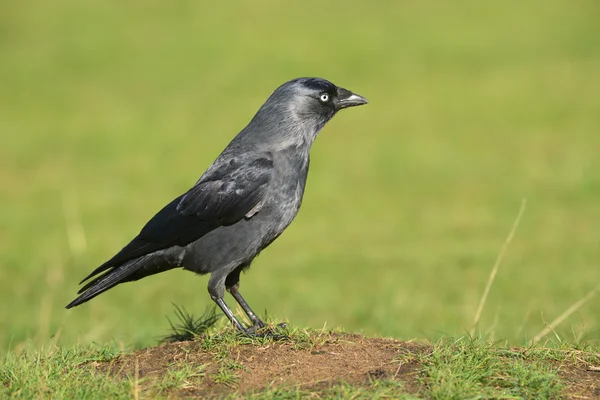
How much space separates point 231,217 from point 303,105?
1064mm

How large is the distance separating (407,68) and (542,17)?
5248 mm

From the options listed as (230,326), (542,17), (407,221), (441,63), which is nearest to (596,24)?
A: (542,17)

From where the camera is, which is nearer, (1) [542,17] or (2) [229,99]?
(2) [229,99]

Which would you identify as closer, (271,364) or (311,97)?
(271,364)

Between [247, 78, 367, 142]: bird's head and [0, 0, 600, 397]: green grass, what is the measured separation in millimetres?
1367

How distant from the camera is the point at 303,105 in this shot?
6.43 m

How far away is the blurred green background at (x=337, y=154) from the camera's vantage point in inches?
435

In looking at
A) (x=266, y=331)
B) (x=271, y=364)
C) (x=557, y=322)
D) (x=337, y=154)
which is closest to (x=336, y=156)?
(x=337, y=154)

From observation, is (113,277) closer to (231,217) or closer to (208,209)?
(208,209)

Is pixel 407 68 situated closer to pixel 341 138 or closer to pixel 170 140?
pixel 341 138

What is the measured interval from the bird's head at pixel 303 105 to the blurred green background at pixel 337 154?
1.83 meters

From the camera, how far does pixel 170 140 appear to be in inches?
749

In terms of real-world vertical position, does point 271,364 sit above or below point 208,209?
below

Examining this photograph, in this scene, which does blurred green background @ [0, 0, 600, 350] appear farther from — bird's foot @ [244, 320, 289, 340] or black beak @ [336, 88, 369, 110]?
black beak @ [336, 88, 369, 110]
